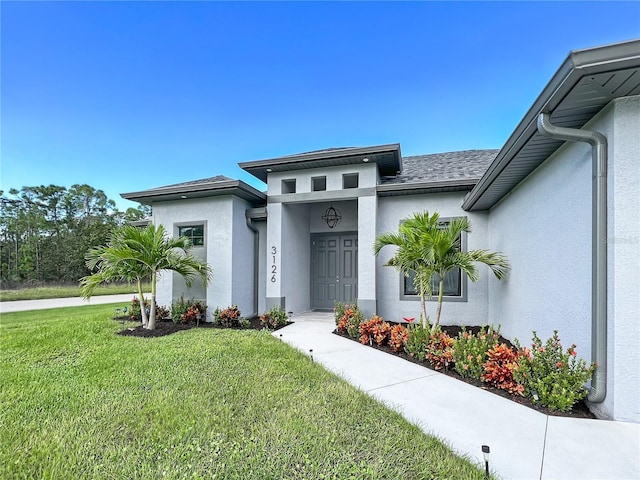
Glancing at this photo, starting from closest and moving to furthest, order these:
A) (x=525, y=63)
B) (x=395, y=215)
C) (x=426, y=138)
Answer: (x=395, y=215), (x=525, y=63), (x=426, y=138)

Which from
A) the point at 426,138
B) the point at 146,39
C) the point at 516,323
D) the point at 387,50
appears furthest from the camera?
the point at 426,138

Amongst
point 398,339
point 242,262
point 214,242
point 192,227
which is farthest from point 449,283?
point 192,227

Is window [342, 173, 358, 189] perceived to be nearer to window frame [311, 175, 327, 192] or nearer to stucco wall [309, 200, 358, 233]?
window frame [311, 175, 327, 192]

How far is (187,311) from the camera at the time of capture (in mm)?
8336

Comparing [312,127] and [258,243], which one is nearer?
[258,243]

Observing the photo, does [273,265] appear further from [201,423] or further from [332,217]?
[201,423]

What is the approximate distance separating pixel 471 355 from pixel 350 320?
2802 millimetres

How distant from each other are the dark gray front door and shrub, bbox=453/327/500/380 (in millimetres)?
5395

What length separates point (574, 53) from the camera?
2494 mm

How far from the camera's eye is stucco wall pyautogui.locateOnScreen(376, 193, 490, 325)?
7523mm

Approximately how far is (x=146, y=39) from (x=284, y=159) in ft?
23.2

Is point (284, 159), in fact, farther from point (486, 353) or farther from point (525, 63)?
point (525, 63)

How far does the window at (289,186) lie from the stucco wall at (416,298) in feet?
8.41

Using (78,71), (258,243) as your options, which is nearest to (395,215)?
(258,243)
